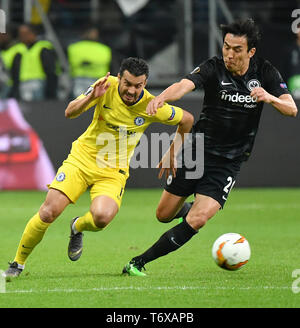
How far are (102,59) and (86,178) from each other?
28.4ft

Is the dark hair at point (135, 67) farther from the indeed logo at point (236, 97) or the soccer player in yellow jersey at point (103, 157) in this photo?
the indeed logo at point (236, 97)

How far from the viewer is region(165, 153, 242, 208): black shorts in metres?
7.81

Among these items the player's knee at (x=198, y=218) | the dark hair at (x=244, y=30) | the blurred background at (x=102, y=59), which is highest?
the dark hair at (x=244, y=30)

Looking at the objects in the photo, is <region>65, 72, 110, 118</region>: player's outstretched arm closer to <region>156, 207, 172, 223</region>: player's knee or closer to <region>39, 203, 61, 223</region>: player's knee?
<region>39, 203, 61, 223</region>: player's knee

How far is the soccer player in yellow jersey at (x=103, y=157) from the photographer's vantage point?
25.1 feet

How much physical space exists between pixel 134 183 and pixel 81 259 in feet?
23.3

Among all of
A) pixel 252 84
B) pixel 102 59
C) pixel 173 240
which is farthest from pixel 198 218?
pixel 102 59

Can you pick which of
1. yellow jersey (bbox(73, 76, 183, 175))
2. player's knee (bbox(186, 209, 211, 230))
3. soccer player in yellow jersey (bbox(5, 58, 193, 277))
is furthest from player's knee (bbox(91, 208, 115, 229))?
player's knee (bbox(186, 209, 211, 230))

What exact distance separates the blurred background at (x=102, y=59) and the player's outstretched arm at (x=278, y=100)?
8017mm

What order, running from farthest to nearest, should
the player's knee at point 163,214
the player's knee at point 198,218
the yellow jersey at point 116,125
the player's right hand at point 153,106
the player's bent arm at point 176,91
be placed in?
the player's knee at point 163,214, the yellow jersey at point 116,125, the player's knee at point 198,218, the player's bent arm at point 176,91, the player's right hand at point 153,106

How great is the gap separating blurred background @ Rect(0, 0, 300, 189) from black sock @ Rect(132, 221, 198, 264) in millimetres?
7755

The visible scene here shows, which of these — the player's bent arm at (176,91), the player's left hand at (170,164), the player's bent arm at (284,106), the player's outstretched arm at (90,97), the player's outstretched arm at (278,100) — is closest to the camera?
the player's outstretched arm at (278,100)

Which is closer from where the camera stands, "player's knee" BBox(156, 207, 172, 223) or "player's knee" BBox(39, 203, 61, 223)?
"player's knee" BBox(39, 203, 61, 223)

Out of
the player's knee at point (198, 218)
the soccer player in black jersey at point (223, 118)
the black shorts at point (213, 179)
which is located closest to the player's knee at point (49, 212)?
the soccer player in black jersey at point (223, 118)
